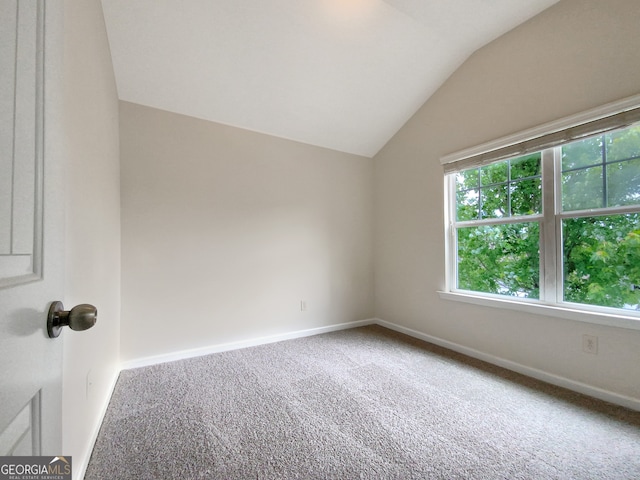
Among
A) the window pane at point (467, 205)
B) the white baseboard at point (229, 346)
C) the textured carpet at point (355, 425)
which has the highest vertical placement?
the window pane at point (467, 205)

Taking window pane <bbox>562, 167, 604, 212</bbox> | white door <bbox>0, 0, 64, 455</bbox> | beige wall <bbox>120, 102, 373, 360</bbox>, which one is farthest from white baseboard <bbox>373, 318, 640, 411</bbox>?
white door <bbox>0, 0, 64, 455</bbox>

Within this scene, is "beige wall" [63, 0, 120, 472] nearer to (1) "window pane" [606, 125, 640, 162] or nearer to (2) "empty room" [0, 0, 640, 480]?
(2) "empty room" [0, 0, 640, 480]

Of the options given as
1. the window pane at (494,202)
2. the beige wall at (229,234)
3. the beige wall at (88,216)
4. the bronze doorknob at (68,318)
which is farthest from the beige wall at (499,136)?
the beige wall at (88,216)

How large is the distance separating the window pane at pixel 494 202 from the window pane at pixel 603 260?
0.46 meters

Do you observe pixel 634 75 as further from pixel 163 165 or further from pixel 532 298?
pixel 163 165

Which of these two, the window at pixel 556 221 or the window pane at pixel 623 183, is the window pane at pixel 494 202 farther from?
the window pane at pixel 623 183

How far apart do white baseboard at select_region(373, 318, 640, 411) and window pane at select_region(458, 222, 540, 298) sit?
577mm

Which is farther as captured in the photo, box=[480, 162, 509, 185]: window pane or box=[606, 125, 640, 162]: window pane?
box=[480, 162, 509, 185]: window pane

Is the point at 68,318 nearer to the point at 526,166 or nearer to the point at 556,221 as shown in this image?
the point at 556,221

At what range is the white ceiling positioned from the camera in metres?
1.92

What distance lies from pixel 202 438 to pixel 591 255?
9.40ft

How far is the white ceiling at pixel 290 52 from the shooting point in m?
1.92

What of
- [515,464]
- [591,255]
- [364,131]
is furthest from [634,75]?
[515,464]

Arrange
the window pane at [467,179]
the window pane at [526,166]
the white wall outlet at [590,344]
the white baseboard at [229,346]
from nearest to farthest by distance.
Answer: the white wall outlet at [590,344] → the window pane at [526,166] → the white baseboard at [229,346] → the window pane at [467,179]
